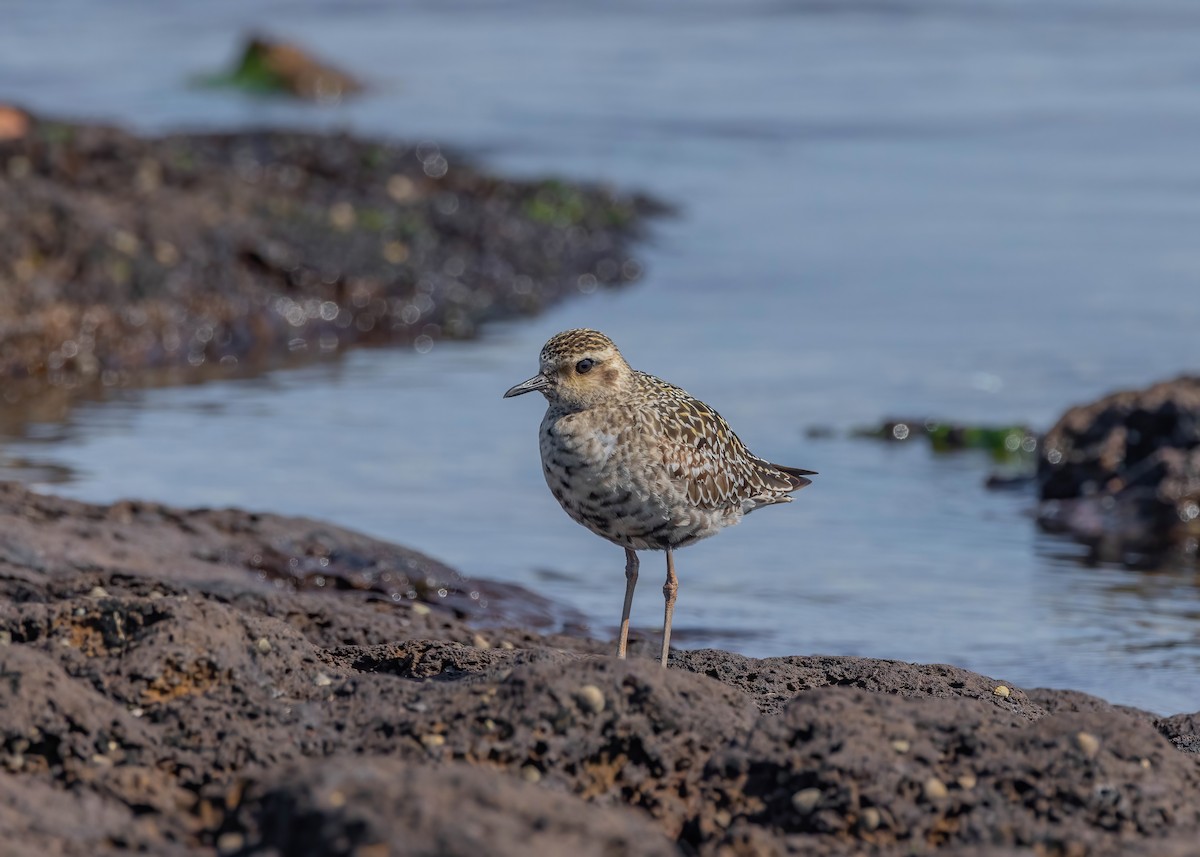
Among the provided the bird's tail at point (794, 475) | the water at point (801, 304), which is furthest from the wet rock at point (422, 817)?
the water at point (801, 304)

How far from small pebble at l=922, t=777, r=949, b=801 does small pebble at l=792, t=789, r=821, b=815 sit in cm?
21

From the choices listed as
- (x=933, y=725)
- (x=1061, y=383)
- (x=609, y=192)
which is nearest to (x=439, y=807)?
(x=933, y=725)

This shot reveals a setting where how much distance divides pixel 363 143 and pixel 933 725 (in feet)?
42.3

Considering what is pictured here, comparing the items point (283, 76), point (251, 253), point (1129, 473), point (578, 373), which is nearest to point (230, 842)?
point (578, 373)

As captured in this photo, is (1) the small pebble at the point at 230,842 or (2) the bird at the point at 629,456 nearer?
(1) the small pebble at the point at 230,842

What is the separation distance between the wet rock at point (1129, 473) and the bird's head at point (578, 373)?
366 centimetres

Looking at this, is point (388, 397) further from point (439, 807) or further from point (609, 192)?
point (439, 807)

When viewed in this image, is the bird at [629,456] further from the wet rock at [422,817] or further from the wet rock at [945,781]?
the wet rock at [422,817]

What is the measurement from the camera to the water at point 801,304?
7.86m

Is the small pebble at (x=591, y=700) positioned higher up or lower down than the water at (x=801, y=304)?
lower down

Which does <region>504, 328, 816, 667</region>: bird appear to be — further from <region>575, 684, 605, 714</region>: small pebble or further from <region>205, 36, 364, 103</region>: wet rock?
<region>205, 36, 364, 103</region>: wet rock

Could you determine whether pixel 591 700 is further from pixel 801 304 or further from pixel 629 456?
pixel 801 304

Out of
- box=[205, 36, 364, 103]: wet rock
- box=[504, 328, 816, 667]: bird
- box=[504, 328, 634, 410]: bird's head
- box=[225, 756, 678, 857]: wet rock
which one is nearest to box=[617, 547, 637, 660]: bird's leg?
box=[504, 328, 816, 667]: bird

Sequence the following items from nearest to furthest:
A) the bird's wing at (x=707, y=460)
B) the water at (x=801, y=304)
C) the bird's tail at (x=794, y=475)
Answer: the bird's wing at (x=707, y=460), the bird's tail at (x=794, y=475), the water at (x=801, y=304)
